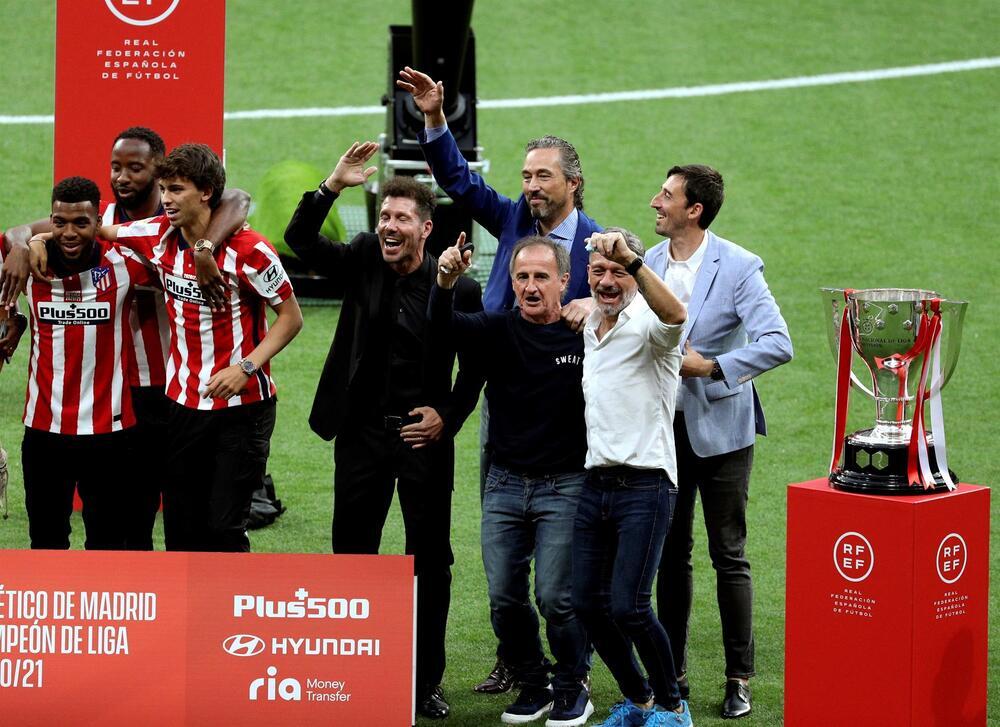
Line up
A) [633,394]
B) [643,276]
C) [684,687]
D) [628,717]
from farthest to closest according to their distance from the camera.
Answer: [684,687], [628,717], [633,394], [643,276]

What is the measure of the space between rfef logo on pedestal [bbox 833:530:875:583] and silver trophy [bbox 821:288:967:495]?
16cm

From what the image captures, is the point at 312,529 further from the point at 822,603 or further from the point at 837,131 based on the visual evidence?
the point at 837,131

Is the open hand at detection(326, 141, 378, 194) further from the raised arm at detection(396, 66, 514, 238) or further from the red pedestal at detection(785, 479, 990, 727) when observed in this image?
the red pedestal at detection(785, 479, 990, 727)

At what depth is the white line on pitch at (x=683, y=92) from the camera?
16344 millimetres

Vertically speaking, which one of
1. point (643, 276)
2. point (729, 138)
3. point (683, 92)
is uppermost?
point (683, 92)

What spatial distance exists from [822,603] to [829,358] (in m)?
6.23

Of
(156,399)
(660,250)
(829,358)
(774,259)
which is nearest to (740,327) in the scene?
(660,250)

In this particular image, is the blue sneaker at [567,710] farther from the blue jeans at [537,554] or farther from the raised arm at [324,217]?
the raised arm at [324,217]

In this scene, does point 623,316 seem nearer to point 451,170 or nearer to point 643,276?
point 643,276

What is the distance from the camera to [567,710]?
540 cm

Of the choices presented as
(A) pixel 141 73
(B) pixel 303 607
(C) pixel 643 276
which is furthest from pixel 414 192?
(A) pixel 141 73

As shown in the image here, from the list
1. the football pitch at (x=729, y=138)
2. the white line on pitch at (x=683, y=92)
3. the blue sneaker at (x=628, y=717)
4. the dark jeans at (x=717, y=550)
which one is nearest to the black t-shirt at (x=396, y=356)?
the dark jeans at (x=717, y=550)

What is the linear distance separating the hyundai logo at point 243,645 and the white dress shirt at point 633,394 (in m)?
1.18

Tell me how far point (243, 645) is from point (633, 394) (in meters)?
1.45
